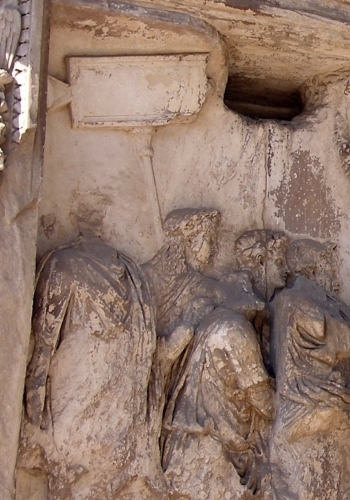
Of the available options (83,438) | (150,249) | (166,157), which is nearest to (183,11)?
(166,157)

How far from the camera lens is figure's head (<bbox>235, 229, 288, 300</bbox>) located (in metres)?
5.52

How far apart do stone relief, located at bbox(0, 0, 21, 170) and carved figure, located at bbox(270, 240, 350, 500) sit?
150 centimetres

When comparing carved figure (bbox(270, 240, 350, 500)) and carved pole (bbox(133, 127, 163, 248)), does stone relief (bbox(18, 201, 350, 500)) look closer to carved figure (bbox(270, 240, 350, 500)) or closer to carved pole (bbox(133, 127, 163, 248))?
carved figure (bbox(270, 240, 350, 500))

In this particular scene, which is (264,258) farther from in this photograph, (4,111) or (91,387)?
(4,111)

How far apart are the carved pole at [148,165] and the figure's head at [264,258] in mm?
415

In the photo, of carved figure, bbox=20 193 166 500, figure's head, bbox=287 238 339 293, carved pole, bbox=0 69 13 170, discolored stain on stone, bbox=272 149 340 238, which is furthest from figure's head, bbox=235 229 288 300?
carved pole, bbox=0 69 13 170

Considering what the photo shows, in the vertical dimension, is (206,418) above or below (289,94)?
below

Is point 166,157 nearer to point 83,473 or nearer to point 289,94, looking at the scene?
point 289,94

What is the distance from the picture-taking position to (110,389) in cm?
494

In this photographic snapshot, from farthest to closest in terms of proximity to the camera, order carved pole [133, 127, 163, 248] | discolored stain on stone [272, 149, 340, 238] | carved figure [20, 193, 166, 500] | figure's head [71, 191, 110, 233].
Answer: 1. discolored stain on stone [272, 149, 340, 238]
2. carved pole [133, 127, 163, 248]
3. figure's head [71, 191, 110, 233]
4. carved figure [20, 193, 166, 500]

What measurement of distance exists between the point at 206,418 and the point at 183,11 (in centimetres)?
186

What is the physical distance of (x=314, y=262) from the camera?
221 inches

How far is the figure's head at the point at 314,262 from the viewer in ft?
18.3

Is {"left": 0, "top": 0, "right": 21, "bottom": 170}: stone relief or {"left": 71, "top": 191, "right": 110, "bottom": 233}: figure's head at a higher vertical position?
{"left": 0, "top": 0, "right": 21, "bottom": 170}: stone relief
